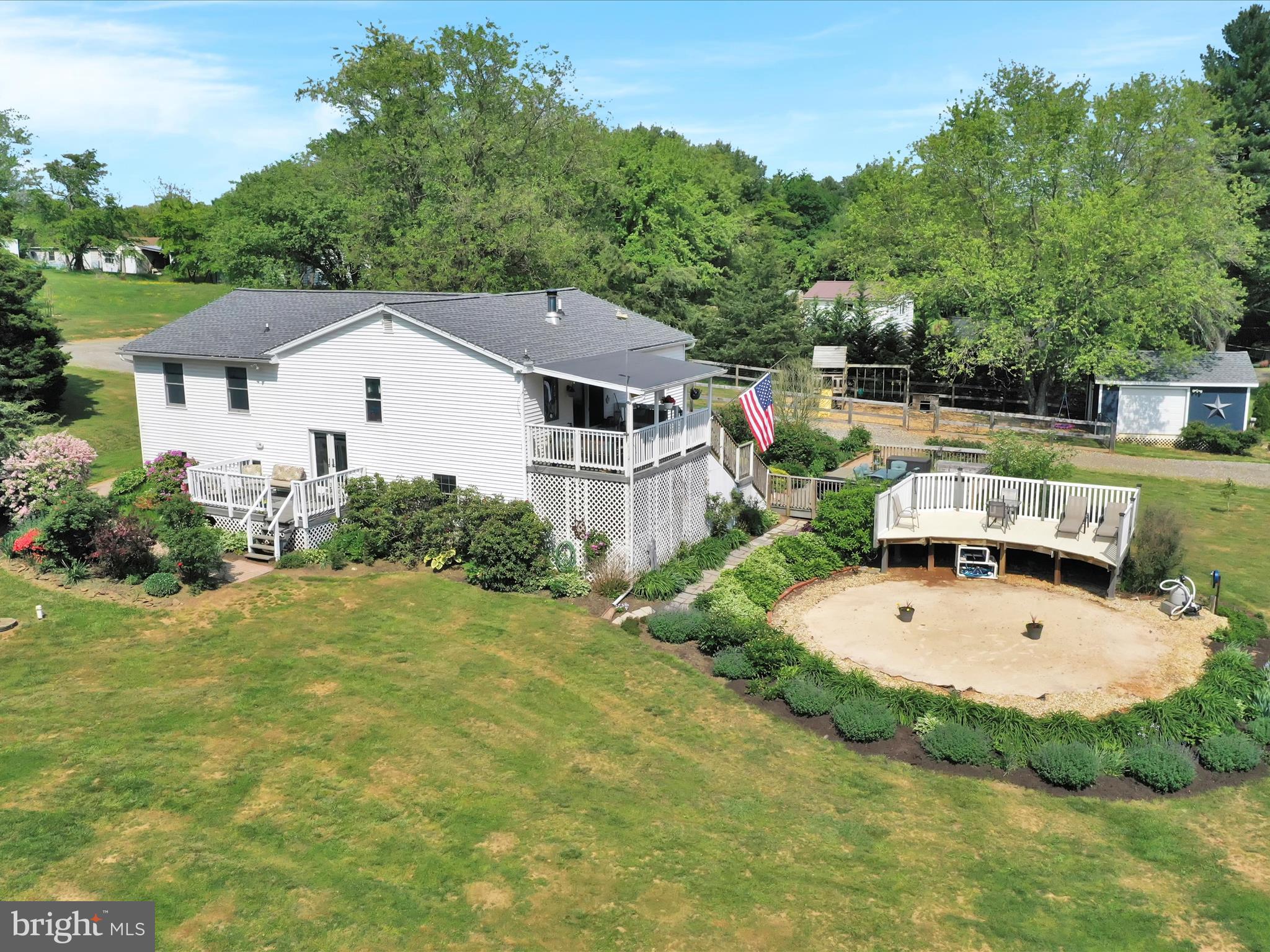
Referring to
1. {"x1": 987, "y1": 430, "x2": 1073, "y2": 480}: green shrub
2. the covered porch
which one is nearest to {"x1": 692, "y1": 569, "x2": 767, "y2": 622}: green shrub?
the covered porch

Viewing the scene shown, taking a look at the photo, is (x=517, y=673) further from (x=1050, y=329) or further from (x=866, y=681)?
(x=1050, y=329)

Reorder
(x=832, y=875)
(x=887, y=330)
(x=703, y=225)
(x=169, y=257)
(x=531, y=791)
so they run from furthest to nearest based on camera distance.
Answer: (x=169, y=257) → (x=703, y=225) → (x=887, y=330) → (x=531, y=791) → (x=832, y=875)

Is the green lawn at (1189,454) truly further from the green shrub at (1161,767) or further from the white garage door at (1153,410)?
the green shrub at (1161,767)

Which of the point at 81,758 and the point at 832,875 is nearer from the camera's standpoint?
the point at 832,875

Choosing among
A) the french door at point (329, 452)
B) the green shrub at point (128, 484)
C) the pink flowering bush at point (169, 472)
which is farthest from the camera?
the green shrub at point (128, 484)

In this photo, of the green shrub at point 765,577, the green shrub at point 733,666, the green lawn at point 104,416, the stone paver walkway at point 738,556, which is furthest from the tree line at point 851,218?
the green shrub at point 733,666

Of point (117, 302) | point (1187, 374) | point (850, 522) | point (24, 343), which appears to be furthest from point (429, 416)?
point (117, 302)

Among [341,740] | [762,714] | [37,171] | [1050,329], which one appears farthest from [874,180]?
[37,171]
